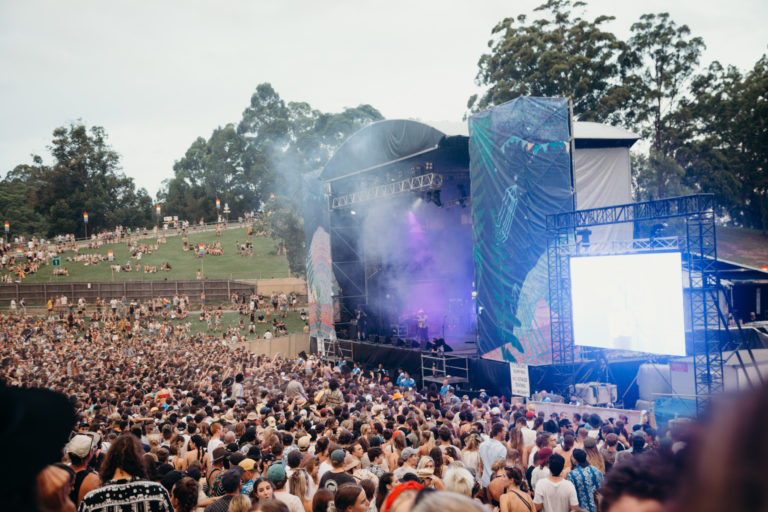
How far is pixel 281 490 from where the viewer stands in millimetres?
5027

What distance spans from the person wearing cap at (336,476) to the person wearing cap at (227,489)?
0.91m

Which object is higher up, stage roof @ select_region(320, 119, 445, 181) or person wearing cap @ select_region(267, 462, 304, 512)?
stage roof @ select_region(320, 119, 445, 181)

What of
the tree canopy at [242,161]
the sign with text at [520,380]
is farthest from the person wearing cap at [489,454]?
the tree canopy at [242,161]

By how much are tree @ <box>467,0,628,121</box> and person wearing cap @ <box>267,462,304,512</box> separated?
32.5m

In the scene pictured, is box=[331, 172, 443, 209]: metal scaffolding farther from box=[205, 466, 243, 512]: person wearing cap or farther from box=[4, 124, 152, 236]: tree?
box=[4, 124, 152, 236]: tree

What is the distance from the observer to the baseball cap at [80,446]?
4656 millimetres

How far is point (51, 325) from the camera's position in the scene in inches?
1385

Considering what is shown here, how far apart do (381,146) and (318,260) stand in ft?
26.0

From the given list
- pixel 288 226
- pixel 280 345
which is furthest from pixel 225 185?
pixel 280 345

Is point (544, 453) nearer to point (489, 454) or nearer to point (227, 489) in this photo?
point (489, 454)

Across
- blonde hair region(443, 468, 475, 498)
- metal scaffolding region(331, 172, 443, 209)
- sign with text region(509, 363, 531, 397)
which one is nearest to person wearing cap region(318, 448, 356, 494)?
blonde hair region(443, 468, 475, 498)

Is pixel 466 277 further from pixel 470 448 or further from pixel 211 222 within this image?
pixel 211 222

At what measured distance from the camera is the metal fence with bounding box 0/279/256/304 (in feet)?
145

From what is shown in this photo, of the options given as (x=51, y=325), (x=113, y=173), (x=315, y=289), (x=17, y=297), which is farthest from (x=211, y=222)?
(x=315, y=289)
